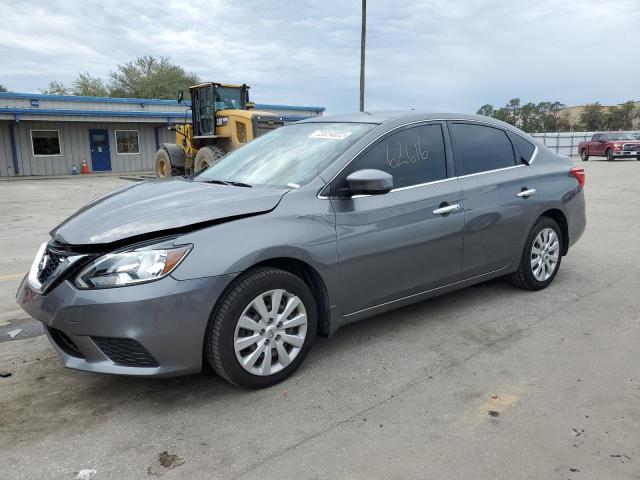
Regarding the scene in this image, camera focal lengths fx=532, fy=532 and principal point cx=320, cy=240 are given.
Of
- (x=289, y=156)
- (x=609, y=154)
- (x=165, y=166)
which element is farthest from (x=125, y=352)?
(x=609, y=154)

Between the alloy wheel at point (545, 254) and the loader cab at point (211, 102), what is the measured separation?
42.0 ft

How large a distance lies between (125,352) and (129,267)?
451 millimetres

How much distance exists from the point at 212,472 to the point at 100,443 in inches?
25.4

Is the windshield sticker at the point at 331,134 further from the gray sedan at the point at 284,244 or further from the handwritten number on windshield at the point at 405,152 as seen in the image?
the handwritten number on windshield at the point at 405,152

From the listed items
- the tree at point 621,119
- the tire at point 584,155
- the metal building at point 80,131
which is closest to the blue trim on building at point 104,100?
the metal building at point 80,131

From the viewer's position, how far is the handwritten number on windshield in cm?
383

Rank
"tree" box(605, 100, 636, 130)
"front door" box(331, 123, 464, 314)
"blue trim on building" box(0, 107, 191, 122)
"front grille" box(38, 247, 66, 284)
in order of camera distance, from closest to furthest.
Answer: "front grille" box(38, 247, 66, 284), "front door" box(331, 123, 464, 314), "blue trim on building" box(0, 107, 191, 122), "tree" box(605, 100, 636, 130)

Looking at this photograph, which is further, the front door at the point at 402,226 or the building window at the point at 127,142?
the building window at the point at 127,142

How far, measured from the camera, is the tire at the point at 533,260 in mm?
4781

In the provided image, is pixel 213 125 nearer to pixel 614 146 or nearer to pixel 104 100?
pixel 104 100

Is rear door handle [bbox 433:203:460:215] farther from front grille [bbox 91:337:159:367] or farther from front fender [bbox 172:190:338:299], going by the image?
front grille [bbox 91:337:159:367]

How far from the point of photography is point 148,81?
158 feet

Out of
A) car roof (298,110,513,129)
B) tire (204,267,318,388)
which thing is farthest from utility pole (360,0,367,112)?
tire (204,267,318,388)

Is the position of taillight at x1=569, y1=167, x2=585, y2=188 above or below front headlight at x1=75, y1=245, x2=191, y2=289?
above
